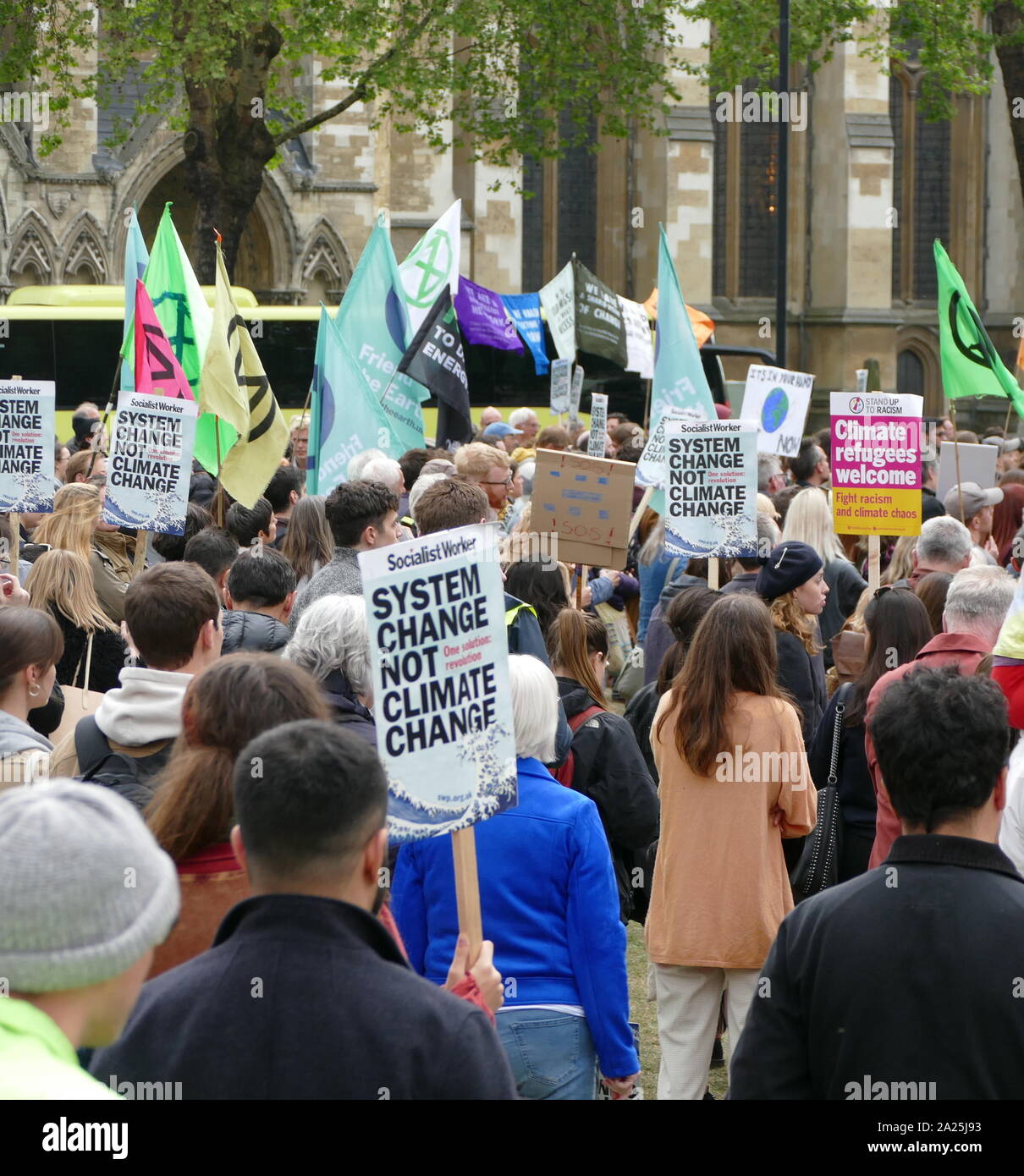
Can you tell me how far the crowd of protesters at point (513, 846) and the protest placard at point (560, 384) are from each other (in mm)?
7277

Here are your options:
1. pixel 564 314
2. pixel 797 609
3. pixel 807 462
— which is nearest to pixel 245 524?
pixel 797 609

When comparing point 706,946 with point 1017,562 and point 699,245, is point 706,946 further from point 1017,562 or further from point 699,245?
point 699,245

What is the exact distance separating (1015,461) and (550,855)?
10.6 m

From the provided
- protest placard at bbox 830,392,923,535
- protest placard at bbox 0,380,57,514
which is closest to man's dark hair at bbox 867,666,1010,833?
protest placard at bbox 830,392,923,535

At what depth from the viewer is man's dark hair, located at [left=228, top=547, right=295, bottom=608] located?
5.60 meters

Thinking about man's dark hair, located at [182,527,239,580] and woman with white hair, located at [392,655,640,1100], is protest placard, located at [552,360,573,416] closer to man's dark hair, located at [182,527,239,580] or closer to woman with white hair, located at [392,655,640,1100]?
man's dark hair, located at [182,527,239,580]

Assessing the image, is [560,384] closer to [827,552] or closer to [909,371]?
[827,552]

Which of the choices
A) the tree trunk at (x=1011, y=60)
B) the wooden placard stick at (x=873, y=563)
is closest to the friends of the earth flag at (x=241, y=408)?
the wooden placard stick at (x=873, y=563)

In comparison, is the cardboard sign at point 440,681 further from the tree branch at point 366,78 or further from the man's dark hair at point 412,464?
the tree branch at point 366,78

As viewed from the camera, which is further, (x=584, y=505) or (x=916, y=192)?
(x=916, y=192)

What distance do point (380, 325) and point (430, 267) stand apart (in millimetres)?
878

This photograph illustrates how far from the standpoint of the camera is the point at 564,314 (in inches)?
565

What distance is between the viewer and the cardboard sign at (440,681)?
125 inches
